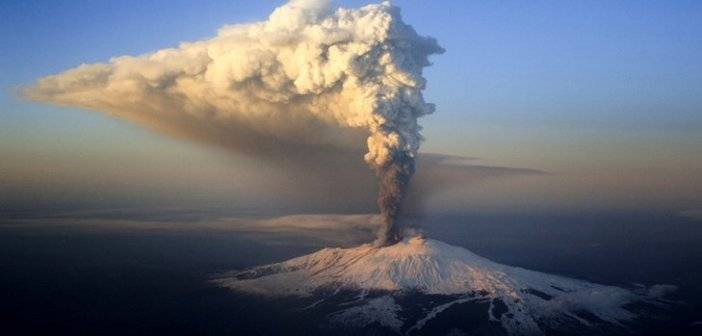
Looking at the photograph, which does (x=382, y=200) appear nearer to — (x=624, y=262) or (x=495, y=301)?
(x=495, y=301)

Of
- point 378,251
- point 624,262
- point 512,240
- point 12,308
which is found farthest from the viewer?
point 512,240

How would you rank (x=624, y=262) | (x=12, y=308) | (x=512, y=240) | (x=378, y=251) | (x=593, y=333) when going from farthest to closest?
(x=512, y=240) → (x=624, y=262) → (x=378, y=251) → (x=12, y=308) → (x=593, y=333)

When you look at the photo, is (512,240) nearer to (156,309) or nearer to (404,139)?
(404,139)

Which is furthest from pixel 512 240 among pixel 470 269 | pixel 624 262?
pixel 470 269

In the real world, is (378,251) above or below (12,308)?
above

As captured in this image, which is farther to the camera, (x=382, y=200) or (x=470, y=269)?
(x=470, y=269)

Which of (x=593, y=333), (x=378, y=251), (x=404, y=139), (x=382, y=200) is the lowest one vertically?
(x=593, y=333)
